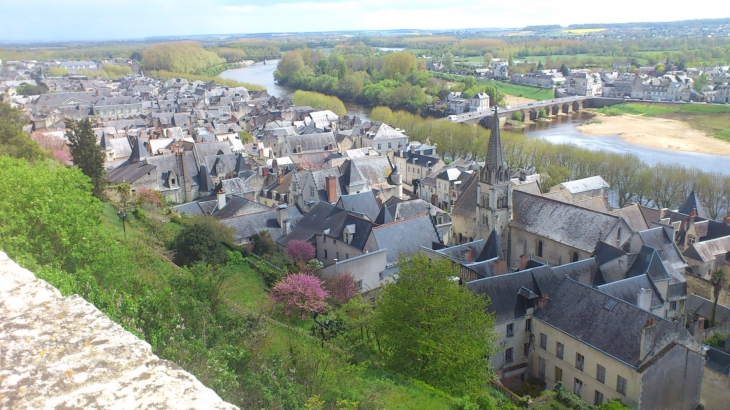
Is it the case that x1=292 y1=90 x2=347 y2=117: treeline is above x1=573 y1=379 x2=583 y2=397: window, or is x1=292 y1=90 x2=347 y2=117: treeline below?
above

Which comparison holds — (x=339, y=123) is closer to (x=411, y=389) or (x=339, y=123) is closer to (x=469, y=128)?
(x=469, y=128)

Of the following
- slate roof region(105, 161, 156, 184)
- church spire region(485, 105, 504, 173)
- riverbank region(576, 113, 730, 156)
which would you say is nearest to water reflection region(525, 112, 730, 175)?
riverbank region(576, 113, 730, 156)

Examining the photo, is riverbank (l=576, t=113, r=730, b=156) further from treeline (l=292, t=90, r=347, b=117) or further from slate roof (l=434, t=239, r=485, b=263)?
slate roof (l=434, t=239, r=485, b=263)

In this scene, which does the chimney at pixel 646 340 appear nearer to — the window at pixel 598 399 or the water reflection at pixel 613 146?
the window at pixel 598 399

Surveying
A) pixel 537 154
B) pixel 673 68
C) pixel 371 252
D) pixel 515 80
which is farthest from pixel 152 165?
pixel 673 68

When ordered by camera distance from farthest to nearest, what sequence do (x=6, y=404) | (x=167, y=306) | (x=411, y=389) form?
(x=411, y=389), (x=167, y=306), (x=6, y=404)
